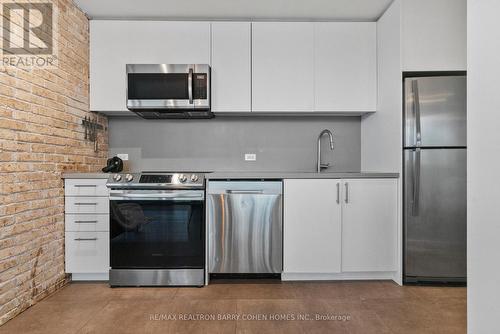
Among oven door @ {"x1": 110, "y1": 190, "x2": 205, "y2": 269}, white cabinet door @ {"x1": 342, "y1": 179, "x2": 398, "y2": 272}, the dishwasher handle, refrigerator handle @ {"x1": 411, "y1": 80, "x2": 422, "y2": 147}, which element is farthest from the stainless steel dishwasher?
refrigerator handle @ {"x1": 411, "y1": 80, "x2": 422, "y2": 147}

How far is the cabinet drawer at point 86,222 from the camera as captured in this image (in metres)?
2.48

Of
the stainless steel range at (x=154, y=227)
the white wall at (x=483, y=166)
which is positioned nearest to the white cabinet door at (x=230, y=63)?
the stainless steel range at (x=154, y=227)

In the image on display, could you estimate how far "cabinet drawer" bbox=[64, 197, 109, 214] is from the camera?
97.7 inches

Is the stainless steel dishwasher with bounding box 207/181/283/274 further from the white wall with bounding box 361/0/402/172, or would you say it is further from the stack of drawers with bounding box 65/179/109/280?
the white wall with bounding box 361/0/402/172

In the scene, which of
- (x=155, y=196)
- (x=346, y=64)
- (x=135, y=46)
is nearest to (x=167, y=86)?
(x=135, y=46)

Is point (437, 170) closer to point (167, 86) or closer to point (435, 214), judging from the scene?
point (435, 214)

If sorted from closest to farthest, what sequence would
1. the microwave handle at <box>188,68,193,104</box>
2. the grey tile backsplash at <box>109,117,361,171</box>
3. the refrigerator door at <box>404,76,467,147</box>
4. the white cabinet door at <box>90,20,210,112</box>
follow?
the refrigerator door at <box>404,76,467,147</box> → the microwave handle at <box>188,68,193,104</box> → the white cabinet door at <box>90,20,210,112</box> → the grey tile backsplash at <box>109,117,361,171</box>

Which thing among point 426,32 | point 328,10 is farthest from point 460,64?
point 328,10

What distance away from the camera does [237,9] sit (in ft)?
8.79

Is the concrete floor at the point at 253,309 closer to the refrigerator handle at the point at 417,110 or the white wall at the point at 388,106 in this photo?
the white wall at the point at 388,106

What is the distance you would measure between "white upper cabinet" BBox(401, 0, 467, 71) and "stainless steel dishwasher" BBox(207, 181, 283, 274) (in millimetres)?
1470

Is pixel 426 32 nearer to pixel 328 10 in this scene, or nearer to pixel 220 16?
pixel 328 10

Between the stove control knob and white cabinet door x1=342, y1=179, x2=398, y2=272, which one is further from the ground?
the stove control knob

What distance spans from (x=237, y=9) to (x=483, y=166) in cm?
231
